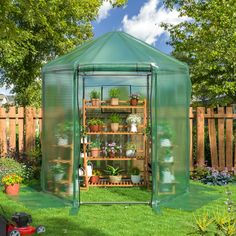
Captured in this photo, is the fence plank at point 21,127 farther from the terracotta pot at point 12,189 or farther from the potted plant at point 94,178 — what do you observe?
the terracotta pot at point 12,189

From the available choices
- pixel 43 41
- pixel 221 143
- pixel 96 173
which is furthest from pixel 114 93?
pixel 43 41

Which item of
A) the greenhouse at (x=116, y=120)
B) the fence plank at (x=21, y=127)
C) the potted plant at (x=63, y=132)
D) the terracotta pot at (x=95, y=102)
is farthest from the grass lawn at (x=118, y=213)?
the fence plank at (x=21, y=127)

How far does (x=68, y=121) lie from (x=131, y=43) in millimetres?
1957

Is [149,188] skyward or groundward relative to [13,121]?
groundward

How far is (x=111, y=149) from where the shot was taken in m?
10.1

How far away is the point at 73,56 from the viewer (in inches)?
339

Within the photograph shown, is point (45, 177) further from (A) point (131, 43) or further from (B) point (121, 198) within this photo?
(A) point (131, 43)

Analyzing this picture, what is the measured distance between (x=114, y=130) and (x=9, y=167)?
7.60ft

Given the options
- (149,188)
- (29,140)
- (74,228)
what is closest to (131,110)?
(149,188)

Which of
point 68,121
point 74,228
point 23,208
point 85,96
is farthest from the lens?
point 85,96

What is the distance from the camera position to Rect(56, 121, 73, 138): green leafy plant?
812 centimetres

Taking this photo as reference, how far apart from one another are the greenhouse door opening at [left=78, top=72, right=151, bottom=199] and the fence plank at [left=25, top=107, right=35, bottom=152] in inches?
59.5

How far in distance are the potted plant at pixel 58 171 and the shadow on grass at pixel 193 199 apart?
182 cm

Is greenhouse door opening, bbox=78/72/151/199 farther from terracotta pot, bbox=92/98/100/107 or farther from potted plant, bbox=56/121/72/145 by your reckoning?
potted plant, bbox=56/121/72/145
